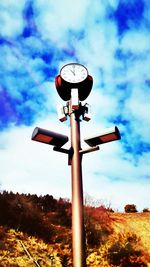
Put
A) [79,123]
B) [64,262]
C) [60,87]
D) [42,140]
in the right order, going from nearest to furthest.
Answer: [42,140], [79,123], [60,87], [64,262]

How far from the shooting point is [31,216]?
500 inches

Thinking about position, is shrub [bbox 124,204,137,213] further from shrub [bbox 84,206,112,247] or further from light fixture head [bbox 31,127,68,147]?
light fixture head [bbox 31,127,68,147]

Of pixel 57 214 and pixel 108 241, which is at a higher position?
pixel 57 214

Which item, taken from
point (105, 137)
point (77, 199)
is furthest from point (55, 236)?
point (77, 199)

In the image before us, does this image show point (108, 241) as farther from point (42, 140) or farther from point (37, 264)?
point (42, 140)

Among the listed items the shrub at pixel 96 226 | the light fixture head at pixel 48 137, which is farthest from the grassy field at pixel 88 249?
the light fixture head at pixel 48 137

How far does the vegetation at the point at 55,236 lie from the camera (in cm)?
1070

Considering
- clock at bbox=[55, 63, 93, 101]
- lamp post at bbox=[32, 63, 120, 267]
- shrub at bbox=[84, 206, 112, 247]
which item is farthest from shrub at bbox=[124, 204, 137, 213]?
clock at bbox=[55, 63, 93, 101]

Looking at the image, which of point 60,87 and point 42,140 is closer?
point 42,140

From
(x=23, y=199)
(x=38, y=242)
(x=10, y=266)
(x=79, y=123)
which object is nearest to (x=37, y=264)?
(x=10, y=266)

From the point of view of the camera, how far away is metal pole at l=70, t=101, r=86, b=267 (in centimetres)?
405

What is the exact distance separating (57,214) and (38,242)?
279 cm

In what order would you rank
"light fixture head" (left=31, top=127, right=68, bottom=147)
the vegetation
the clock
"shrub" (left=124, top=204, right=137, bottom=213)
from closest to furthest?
"light fixture head" (left=31, top=127, right=68, bottom=147), the clock, the vegetation, "shrub" (left=124, top=204, right=137, bottom=213)

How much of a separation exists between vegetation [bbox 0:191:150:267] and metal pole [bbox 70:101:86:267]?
6.10m
